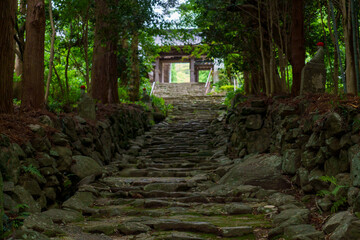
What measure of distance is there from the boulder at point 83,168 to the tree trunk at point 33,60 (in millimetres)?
1248

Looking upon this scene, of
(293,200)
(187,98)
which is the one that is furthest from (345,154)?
(187,98)

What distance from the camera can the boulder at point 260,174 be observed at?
18.6 ft

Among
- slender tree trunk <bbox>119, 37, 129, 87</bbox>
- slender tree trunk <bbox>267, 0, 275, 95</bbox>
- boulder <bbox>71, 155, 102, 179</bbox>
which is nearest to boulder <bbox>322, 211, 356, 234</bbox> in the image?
boulder <bbox>71, 155, 102, 179</bbox>

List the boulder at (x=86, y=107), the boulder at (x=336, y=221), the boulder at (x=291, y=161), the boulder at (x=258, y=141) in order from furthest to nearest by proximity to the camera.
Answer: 1. the boulder at (x=86, y=107)
2. the boulder at (x=258, y=141)
3. the boulder at (x=291, y=161)
4. the boulder at (x=336, y=221)

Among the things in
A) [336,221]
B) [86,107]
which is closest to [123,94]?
[86,107]

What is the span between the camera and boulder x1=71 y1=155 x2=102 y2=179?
6.11 metres

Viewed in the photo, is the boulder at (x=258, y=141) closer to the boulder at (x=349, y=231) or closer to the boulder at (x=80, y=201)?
the boulder at (x=80, y=201)

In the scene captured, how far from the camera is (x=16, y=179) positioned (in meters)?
4.24

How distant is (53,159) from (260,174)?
3357mm

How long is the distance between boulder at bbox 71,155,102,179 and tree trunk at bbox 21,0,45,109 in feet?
4.10

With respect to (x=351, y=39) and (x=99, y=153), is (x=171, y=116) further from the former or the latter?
(x=351, y=39)

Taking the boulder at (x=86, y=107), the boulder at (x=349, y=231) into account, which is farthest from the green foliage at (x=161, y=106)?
the boulder at (x=349, y=231)

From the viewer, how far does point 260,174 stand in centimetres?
608

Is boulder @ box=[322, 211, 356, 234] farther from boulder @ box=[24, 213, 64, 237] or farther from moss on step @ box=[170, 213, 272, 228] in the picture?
boulder @ box=[24, 213, 64, 237]
